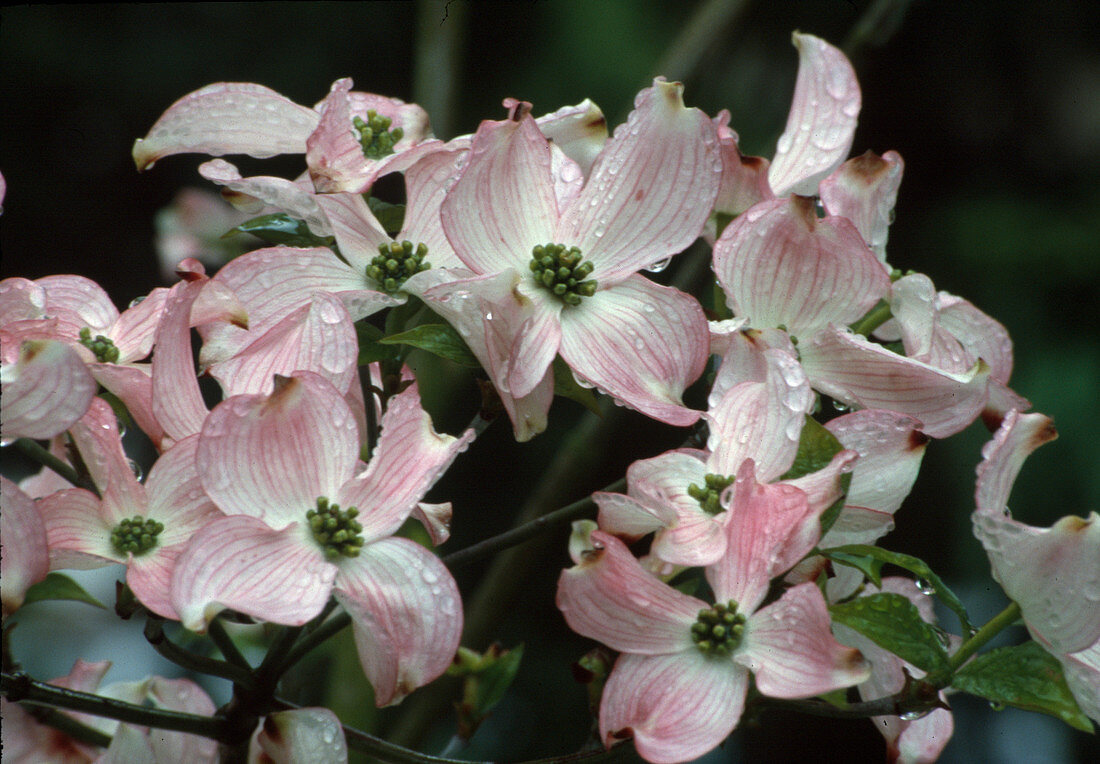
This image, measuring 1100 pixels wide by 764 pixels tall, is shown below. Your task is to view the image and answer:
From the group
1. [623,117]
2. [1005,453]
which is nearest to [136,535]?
[1005,453]

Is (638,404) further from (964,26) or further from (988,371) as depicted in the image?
(964,26)

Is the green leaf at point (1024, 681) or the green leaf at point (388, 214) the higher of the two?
the green leaf at point (388, 214)

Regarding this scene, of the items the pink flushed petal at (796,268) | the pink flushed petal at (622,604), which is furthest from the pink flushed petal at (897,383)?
the pink flushed petal at (622,604)

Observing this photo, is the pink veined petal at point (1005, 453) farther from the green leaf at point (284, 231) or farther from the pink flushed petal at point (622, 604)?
the green leaf at point (284, 231)

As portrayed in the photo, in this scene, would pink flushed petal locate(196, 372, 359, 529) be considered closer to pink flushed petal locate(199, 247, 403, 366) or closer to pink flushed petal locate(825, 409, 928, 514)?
pink flushed petal locate(199, 247, 403, 366)

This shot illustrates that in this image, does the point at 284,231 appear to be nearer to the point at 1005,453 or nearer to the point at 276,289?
the point at 276,289

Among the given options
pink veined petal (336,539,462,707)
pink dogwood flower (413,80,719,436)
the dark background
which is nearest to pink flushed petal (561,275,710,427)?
pink dogwood flower (413,80,719,436)
